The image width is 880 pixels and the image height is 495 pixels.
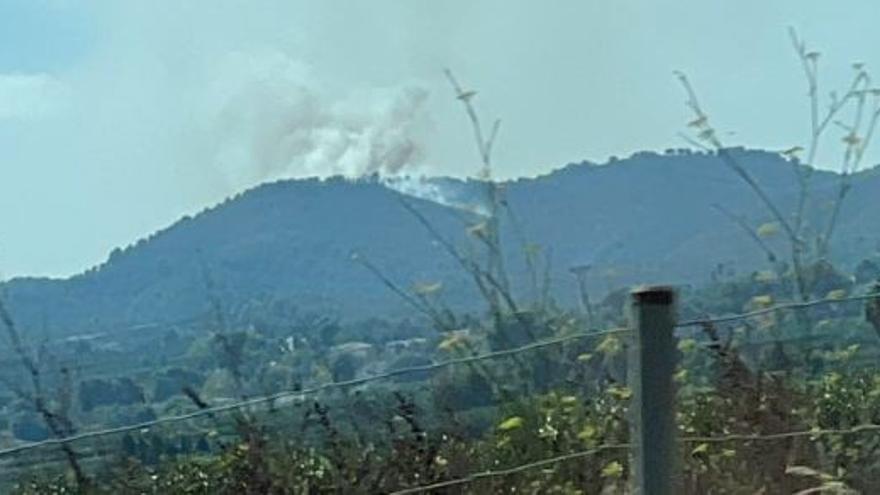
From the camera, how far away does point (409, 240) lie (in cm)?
1043

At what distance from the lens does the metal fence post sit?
4.27m

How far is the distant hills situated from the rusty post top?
2727 millimetres

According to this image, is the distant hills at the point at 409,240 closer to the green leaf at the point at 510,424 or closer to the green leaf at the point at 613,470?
the green leaf at the point at 510,424

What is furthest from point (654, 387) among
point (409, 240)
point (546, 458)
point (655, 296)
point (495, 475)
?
point (409, 240)

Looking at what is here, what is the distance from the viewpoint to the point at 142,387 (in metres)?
8.27

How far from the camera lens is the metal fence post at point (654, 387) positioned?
4270 millimetres

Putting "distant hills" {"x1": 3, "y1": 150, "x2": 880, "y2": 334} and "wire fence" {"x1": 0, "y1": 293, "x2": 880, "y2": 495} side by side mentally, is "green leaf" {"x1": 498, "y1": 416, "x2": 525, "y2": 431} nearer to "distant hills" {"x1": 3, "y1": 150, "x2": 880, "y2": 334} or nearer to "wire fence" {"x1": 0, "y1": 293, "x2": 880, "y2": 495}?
"wire fence" {"x1": 0, "y1": 293, "x2": 880, "y2": 495}

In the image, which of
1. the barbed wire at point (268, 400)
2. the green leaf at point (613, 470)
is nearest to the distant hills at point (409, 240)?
the green leaf at point (613, 470)

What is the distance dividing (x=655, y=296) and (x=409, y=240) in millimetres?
6175

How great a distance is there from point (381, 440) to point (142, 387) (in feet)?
7.47

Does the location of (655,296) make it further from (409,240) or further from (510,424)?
(409,240)

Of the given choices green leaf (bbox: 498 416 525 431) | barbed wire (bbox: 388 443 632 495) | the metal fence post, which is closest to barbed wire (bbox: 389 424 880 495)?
barbed wire (bbox: 388 443 632 495)

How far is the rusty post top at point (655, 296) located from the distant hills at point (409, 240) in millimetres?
2727

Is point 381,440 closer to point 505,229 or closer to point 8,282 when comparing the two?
point 505,229
